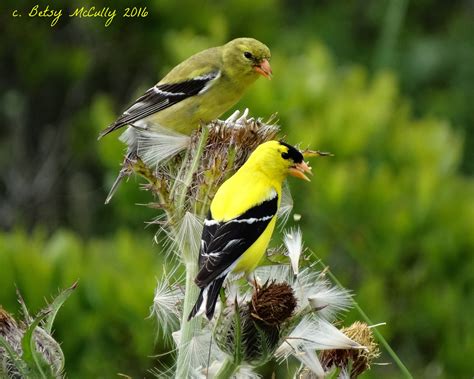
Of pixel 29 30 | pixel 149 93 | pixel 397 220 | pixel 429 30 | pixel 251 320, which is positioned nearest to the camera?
pixel 251 320

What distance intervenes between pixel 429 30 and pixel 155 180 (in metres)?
7.20

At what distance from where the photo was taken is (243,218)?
2.65m

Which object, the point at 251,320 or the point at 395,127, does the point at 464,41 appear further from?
the point at 251,320

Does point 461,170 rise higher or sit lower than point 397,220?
lower

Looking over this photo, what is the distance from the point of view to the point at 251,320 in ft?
7.66

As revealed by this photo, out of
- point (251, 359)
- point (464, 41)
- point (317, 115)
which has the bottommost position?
point (464, 41)

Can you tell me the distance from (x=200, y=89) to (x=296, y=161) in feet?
2.79

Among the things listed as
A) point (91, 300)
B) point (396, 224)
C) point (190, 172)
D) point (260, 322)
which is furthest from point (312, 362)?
point (396, 224)

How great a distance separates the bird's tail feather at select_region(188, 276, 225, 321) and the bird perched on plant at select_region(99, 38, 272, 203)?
942 millimetres

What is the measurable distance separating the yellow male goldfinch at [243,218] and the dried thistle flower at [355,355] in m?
0.30

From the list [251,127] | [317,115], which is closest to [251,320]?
[251,127]

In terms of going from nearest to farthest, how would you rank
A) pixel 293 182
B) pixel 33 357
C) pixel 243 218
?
pixel 33 357 < pixel 243 218 < pixel 293 182

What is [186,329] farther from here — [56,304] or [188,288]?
[56,304]

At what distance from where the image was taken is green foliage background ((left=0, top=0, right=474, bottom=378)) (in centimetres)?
520
